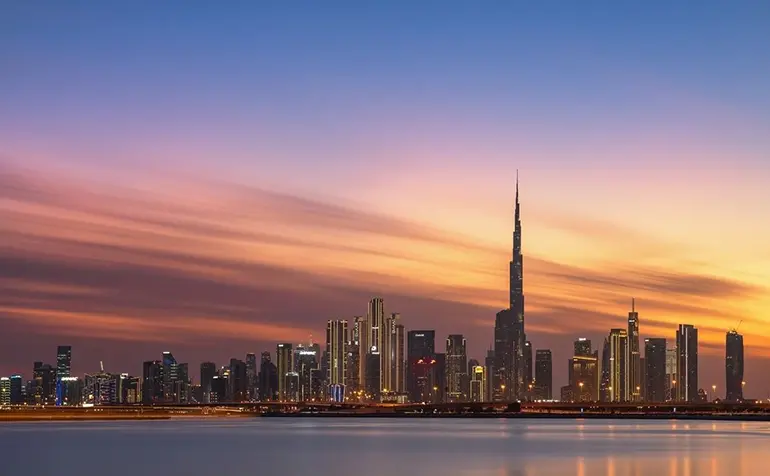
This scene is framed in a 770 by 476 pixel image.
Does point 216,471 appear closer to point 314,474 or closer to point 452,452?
point 314,474

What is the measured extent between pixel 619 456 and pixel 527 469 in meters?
20.4

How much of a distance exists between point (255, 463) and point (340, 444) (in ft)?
137

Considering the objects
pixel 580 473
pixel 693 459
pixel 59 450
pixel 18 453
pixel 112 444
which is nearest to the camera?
pixel 580 473

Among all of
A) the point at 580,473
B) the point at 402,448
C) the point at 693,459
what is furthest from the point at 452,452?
the point at 580,473

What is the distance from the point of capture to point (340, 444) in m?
130

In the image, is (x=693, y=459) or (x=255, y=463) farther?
(x=693, y=459)

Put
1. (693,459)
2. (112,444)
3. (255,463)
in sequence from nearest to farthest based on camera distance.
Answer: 1. (255,463)
2. (693,459)
3. (112,444)

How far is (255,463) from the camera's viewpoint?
3484 inches

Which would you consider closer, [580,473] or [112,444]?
[580,473]

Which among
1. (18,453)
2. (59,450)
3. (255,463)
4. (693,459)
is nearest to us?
(255,463)

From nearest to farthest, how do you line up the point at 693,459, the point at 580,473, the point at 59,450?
the point at 580,473, the point at 693,459, the point at 59,450

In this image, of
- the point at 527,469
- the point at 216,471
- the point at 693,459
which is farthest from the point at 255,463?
the point at 693,459

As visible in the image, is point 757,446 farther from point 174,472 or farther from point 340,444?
point 174,472

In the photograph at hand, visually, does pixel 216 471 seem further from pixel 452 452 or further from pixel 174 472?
pixel 452 452
